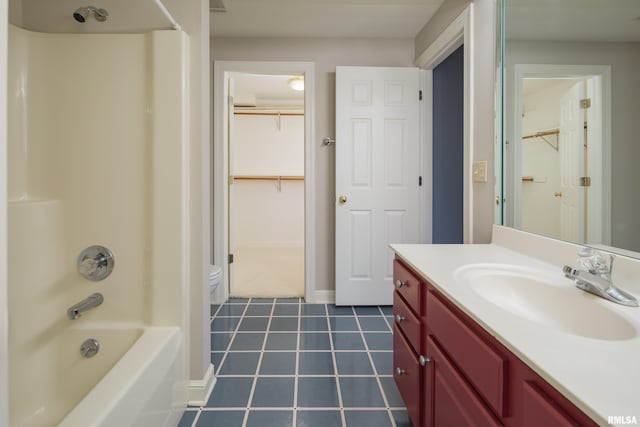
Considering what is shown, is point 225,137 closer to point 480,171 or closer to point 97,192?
point 97,192

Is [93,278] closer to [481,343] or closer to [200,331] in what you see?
[200,331]

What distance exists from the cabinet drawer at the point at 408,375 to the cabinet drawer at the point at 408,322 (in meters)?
0.04

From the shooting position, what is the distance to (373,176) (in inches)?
109

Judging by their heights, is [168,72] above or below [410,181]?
above

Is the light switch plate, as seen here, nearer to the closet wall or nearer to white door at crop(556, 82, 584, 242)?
white door at crop(556, 82, 584, 242)

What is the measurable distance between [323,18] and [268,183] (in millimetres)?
3258

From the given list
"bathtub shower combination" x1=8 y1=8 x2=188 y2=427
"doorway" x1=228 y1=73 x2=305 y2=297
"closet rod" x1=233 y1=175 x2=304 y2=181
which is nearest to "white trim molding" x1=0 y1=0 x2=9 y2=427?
"bathtub shower combination" x1=8 y1=8 x2=188 y2=427

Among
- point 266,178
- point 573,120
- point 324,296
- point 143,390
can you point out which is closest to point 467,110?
point 573,120

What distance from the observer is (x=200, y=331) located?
1.55 metres

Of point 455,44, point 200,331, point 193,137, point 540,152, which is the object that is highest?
point 455,44

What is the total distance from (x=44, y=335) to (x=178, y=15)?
4.89ft

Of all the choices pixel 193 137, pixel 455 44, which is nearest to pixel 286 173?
pixel 455 44

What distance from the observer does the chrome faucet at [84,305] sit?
127 centimetres

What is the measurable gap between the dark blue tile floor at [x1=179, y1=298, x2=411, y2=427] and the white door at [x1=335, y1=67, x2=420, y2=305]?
296 mm
